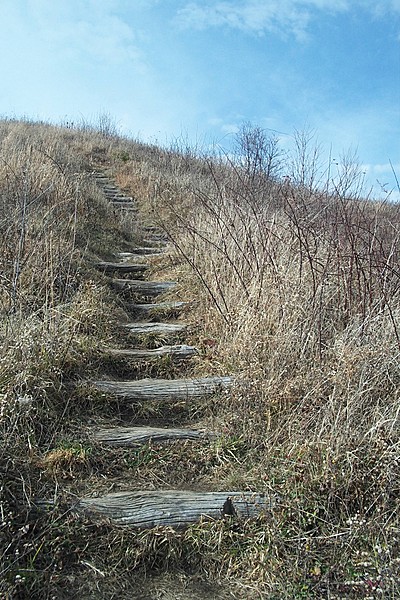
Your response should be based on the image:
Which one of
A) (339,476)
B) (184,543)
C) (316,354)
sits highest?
(316,354)

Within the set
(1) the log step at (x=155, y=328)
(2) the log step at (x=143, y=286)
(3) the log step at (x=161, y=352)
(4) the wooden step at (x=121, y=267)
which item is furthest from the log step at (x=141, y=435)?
(4) the wooden step at (x=121, y=267)

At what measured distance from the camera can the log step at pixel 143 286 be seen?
14.8ft

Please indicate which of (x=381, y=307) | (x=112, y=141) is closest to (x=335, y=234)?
(x=381, y=307)

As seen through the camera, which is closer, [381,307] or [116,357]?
[381,307]

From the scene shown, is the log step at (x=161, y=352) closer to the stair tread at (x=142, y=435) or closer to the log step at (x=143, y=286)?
the stair tread at (x=142, y=435)

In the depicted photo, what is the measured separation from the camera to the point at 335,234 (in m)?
3.35

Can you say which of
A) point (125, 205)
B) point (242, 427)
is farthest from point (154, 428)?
point (125, 205)

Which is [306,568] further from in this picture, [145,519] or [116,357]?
[116,357]

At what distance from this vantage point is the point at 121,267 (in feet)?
16.3

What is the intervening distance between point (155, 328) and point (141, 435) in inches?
52.6

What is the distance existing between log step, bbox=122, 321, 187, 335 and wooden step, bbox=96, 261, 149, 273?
3.57 ft

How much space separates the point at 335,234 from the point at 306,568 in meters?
2.21

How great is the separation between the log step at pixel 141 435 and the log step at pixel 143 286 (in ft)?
6.69

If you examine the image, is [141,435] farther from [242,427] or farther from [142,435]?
[242,427]
